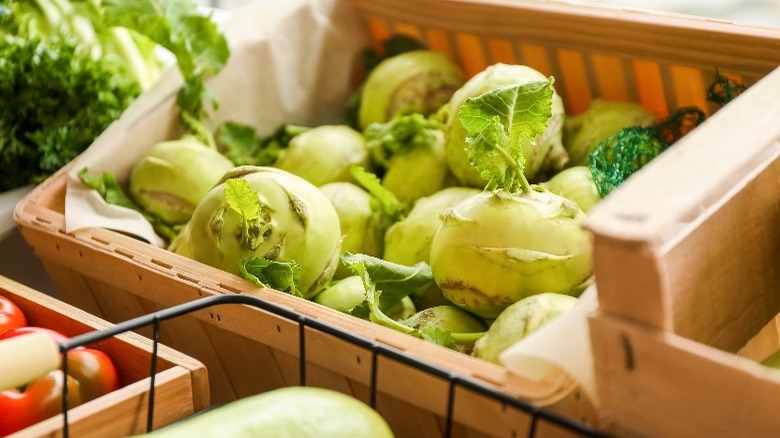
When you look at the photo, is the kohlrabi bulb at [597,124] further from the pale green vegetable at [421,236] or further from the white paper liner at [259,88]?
the white paper liner at [259,88]

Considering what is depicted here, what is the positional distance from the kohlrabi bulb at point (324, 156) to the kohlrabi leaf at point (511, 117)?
41 cm

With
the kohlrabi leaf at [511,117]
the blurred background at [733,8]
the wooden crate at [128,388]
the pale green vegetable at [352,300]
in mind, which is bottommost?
the blurred background at [733,8]

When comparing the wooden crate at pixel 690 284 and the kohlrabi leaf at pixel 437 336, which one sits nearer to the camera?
the wooden crate at pixel 690 284

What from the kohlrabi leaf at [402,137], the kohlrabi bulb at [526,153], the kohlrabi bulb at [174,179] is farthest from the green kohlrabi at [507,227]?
the kohlrabi bulb at [174,179]

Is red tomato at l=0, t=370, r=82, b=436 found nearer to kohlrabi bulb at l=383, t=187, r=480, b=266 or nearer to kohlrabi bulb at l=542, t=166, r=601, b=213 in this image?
kohlrabi bulb at l=383, t=187, r=480, b=266

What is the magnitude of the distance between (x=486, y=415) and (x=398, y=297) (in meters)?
0.29

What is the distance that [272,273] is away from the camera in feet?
3.32

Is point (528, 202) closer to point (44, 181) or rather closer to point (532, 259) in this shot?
point (532, 259)

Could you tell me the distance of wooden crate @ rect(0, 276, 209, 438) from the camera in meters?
0.80

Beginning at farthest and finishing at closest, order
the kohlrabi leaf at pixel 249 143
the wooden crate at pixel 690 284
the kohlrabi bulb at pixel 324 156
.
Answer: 1. the kohlrabi leaf at pixel 249 143
2. the kohlrabi bulb at pixel 324 156
3. the wooden crate at pixel 690 284

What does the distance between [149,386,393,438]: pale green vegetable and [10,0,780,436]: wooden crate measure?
13 centimetres

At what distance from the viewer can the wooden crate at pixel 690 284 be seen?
62cm

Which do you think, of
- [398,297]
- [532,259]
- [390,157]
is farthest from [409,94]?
[532,259]

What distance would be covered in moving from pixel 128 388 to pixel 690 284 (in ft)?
1.63
